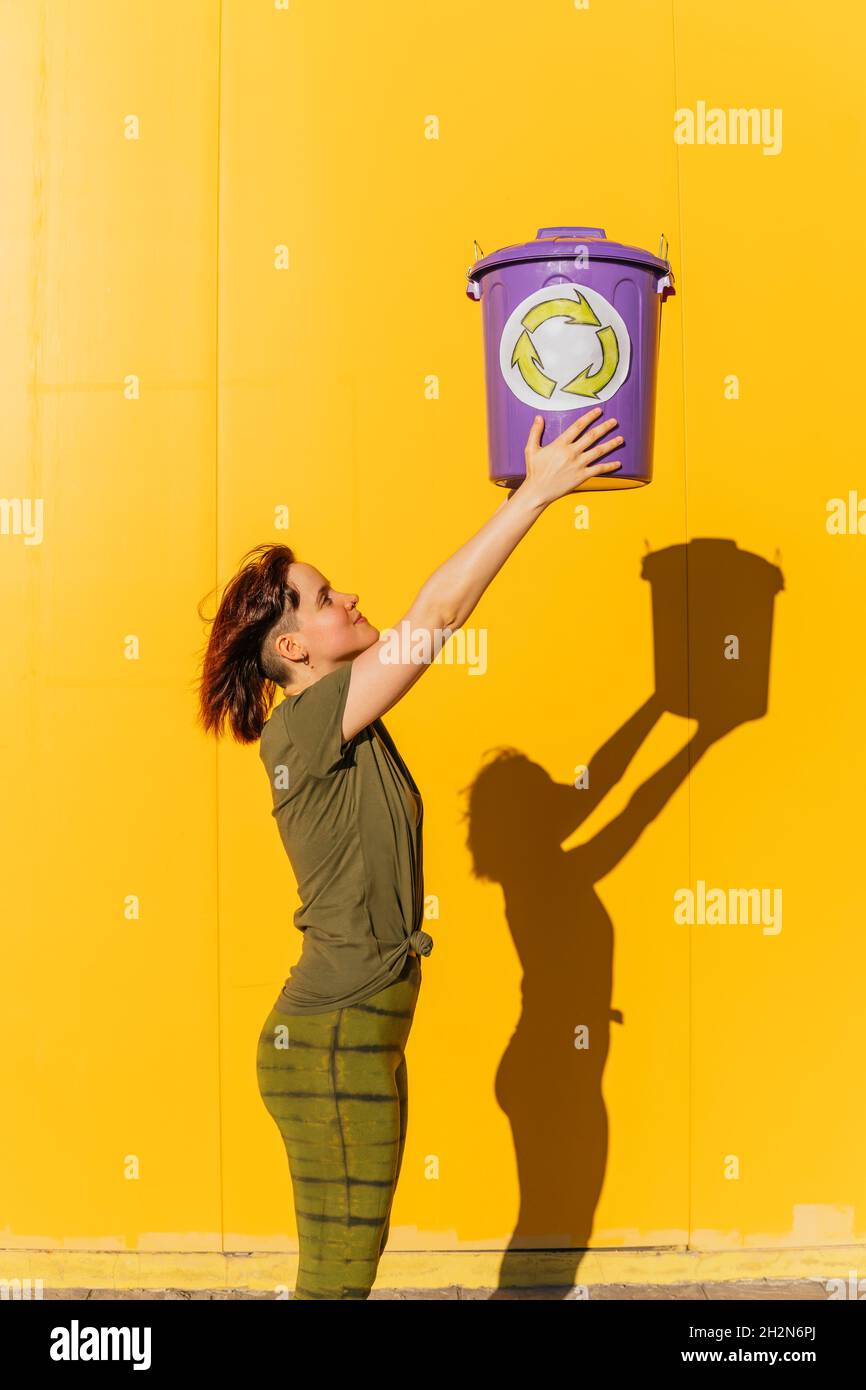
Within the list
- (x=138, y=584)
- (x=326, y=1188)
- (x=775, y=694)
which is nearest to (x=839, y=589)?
(x=775, y=694)

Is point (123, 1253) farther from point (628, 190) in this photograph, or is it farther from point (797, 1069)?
point (628, 190)

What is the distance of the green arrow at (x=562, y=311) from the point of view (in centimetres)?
246

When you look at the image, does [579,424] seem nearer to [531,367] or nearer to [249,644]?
[531,367]

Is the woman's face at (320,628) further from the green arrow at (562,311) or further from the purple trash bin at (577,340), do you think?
the green arrow at (562,311)

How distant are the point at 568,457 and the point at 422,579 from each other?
4.09 feet

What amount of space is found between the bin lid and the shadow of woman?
3.84ft

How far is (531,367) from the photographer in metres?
2.47

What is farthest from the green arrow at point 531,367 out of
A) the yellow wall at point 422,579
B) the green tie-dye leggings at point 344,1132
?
the green tie-dye leggings at point 344,1132

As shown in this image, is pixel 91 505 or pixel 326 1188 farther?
pixel 91 505

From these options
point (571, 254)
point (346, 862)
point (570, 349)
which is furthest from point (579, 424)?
point (346, 862)

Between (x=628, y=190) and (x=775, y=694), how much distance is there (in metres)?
1.44

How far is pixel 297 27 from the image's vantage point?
3494mm

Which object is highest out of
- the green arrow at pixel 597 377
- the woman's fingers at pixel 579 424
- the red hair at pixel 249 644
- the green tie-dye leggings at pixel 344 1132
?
the green arrow at pixel 597 377

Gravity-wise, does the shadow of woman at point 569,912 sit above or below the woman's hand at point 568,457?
below
